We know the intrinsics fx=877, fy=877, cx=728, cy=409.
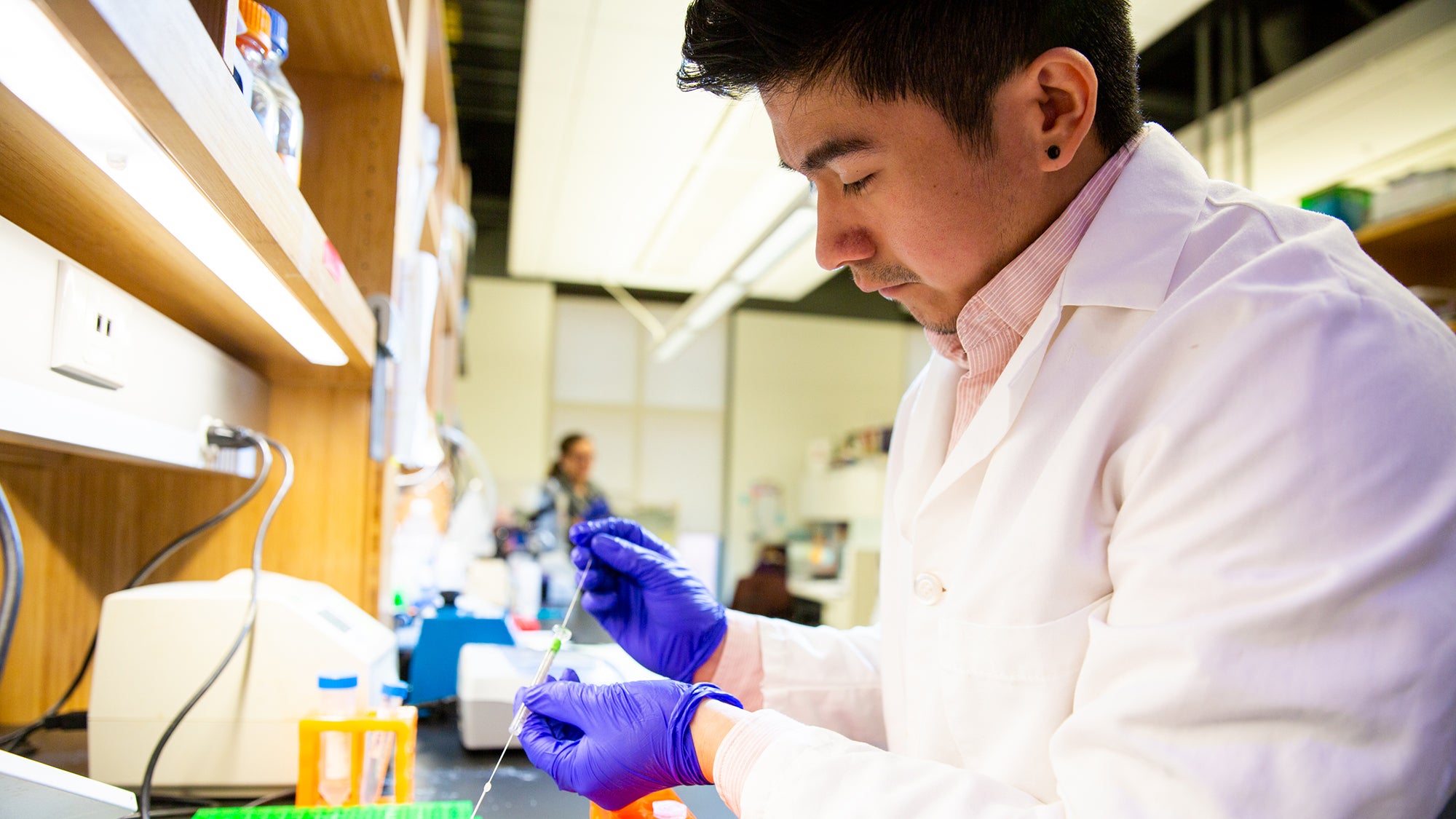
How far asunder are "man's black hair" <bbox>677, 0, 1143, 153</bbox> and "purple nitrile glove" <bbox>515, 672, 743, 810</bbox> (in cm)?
58

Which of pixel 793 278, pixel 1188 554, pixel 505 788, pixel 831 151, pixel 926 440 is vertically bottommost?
pixel 505 788

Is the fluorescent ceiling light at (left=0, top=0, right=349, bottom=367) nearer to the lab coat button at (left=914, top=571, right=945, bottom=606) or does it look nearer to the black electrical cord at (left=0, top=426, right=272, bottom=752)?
the black electrical cord at (left=0, top=426, right=272, bottom=752)

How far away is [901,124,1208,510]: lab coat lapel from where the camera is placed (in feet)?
2.58

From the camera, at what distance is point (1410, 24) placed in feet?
10.3

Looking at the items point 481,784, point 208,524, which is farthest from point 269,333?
point 481,784

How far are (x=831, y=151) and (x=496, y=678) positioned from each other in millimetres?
841

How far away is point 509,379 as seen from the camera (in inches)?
281

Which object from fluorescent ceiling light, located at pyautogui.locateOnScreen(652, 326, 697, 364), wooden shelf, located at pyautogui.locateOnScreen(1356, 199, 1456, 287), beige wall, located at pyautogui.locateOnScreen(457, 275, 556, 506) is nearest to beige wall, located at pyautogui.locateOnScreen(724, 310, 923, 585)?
fluorescent ceiling light, located at pyautogui.locateOnScreen(652, 326, 697, 364)

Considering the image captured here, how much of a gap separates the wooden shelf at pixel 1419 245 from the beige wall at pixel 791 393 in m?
5.11

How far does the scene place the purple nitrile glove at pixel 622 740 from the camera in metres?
0.80

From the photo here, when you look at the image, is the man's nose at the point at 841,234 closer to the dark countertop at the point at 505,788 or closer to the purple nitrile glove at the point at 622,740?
the purple nitrile glove at the point at 622,740

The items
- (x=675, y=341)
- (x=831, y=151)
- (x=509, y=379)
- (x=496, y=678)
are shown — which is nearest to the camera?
(x=831, y=151)

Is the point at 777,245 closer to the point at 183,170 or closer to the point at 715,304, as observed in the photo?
the point at 715,304

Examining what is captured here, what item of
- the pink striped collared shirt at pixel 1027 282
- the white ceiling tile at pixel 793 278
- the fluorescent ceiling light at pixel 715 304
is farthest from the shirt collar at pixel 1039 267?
the white ceiling tile at pixel 793 278
